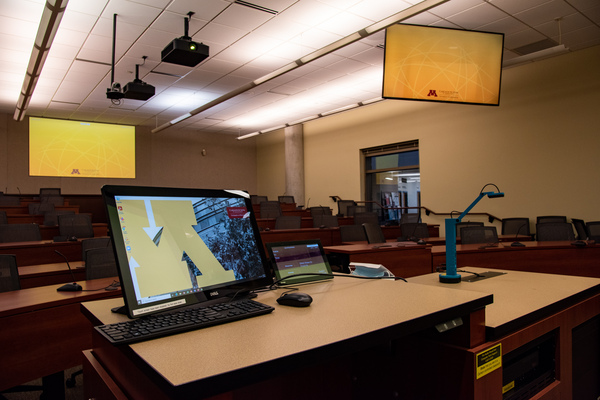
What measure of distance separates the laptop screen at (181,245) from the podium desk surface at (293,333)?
4.7 inches

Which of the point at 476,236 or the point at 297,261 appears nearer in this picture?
the point at 297,261

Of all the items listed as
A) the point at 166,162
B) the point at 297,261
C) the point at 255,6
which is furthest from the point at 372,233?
the point at 166,162

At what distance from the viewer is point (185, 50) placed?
5184 millimetres

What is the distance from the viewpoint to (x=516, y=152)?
7.68m

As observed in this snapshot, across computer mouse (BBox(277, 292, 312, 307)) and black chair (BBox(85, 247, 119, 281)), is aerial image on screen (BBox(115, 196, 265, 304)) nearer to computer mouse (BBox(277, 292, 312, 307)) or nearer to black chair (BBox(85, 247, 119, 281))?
computer mouse (BBox(277, 292, 312, 307))

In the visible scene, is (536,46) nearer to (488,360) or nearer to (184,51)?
(184,51)

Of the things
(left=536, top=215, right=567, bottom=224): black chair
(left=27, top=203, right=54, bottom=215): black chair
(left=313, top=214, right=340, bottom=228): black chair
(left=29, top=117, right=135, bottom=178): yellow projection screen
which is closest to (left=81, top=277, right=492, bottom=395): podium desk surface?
(left=313, top=214, right=340, bottom=228): black chair

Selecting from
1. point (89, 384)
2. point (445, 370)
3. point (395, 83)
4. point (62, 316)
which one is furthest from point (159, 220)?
point (395, 83)

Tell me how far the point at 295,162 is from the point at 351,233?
698cm

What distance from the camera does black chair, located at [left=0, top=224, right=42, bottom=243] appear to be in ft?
15.0

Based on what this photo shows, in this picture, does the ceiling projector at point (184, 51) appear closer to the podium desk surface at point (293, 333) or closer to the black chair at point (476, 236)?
the black chair at point (476, 236)

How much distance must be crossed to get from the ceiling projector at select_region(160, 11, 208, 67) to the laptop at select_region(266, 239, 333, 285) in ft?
14.1

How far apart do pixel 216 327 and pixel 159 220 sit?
1.14ft

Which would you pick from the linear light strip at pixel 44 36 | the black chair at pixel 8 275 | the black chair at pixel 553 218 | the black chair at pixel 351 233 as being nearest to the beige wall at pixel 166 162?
the linear light strip at pixel 44 36
